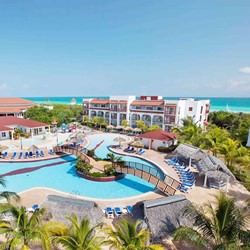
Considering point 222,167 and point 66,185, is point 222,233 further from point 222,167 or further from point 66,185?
point 66,185

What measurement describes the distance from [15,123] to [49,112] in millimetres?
9510

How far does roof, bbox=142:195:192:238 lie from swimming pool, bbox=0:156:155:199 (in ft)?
16.8

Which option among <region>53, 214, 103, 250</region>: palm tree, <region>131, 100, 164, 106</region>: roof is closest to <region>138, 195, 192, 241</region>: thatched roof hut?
<region>53, 214, 103, 250</region>: palm tree

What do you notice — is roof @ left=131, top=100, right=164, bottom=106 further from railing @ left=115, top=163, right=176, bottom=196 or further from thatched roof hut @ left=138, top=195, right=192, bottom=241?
thatched roof hut @ left=138, top=195, right=192, bottom=241

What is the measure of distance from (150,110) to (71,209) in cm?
3387

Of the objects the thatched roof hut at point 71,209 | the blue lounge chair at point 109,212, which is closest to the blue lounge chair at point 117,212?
the blue lounge chair at point 109,212

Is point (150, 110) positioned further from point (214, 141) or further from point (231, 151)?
point (231, 151)

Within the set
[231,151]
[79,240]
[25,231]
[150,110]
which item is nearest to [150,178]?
[231,151]

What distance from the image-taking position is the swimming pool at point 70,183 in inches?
635

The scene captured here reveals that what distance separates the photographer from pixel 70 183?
58.3 ft

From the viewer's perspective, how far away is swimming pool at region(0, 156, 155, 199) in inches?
635

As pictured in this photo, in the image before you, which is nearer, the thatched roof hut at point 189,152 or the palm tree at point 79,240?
the palm tree at point 79,240

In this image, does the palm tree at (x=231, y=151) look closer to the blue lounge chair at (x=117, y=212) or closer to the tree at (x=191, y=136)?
the tree at (x=191, y=136)

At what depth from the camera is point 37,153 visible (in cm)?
2394
